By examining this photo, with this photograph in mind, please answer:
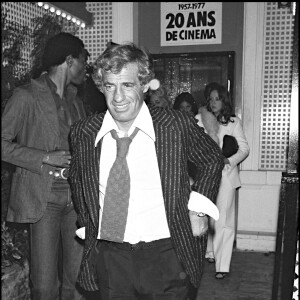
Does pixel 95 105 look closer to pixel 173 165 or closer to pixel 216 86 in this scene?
pixel 216 86

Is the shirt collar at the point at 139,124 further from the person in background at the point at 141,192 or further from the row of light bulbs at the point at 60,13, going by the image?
the row of light bulbs at the point at 60,13

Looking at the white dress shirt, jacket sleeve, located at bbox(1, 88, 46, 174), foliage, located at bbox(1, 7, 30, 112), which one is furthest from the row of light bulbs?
the white dress shirt

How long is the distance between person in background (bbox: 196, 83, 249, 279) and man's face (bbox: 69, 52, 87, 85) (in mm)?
2315

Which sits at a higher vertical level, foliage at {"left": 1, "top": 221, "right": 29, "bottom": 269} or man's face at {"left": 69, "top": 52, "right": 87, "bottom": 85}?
man's face at {"left": 69, "top": 52, "right": 87, "bottom": 85}

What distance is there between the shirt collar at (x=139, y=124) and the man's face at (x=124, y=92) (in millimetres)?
41

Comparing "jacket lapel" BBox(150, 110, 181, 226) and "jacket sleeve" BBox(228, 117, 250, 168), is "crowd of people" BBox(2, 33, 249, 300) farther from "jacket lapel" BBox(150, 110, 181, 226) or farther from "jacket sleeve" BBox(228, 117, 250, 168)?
"jacket sleeve" BBox(228, 117, 250, 168)

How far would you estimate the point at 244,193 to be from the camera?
6871 mm

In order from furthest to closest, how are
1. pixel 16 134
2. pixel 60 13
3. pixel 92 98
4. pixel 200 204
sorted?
1. pixel 60 13
2. pixel 92 98
3. pixel 16 134
4. pixel 200 204

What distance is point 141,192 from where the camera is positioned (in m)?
2.48

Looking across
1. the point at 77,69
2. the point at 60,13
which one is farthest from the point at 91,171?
the point at 60,13

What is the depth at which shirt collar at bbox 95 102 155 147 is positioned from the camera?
2506 mm

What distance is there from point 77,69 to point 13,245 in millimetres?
1694

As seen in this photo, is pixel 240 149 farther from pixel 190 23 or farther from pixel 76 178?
pixel 76 178

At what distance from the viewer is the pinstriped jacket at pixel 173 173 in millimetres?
2502
